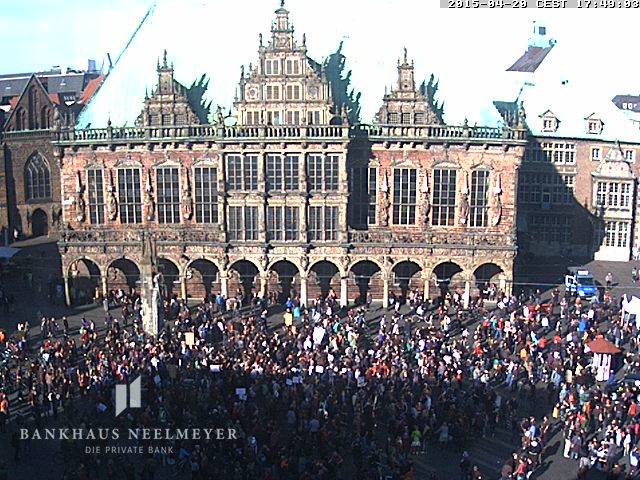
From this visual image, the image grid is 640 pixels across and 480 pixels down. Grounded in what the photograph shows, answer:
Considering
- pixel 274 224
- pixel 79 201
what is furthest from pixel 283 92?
pixel 79 201

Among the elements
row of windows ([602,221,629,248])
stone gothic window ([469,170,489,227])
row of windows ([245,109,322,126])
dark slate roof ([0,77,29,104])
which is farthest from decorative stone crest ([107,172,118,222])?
row of windows ([602,221,629,248])

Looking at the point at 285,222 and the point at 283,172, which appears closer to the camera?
the point at 283,172

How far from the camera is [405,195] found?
5047 centimetres

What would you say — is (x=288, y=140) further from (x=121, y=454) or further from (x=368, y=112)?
(x=121, y=454)

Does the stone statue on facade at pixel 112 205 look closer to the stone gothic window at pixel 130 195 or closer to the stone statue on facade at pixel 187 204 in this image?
the stone gothic window at pixel 130 195

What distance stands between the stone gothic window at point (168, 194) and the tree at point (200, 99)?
4.02m

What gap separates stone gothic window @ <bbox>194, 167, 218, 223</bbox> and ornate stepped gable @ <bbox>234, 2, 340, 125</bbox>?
3.97 meters

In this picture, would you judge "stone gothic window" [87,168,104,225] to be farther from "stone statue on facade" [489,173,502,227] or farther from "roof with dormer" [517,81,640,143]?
"roof with dormer" [517,81,640,143]

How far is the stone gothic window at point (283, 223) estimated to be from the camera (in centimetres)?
4938

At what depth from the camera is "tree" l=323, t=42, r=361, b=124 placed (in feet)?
170

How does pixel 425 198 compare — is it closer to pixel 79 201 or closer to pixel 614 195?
pixel 614 195

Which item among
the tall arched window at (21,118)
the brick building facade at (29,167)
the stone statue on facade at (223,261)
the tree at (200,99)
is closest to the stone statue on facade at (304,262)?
the stone statue on facade at (223,261)

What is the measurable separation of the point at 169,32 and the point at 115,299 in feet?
61.8

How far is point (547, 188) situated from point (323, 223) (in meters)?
23.0
